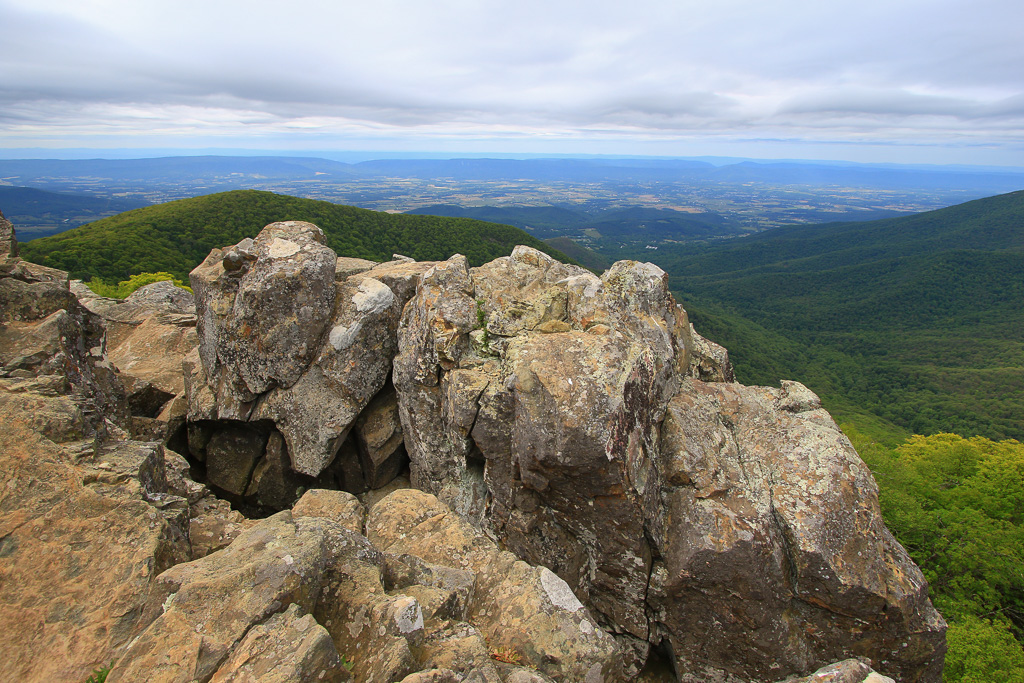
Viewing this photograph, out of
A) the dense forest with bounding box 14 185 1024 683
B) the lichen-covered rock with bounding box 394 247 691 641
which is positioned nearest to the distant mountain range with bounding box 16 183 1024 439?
the dense forest with bounding box 14 185 1024 683

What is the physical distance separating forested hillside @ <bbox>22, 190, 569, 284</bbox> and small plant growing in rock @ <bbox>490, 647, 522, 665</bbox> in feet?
287

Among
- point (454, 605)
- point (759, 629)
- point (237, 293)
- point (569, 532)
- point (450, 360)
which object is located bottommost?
point (759, 629)

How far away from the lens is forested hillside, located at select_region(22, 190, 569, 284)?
7988 cm

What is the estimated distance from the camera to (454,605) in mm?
9055

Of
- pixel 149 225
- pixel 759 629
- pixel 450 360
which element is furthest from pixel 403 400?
pixel 149 225

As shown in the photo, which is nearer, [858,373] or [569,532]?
[569,532]

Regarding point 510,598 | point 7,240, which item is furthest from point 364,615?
point 7,240

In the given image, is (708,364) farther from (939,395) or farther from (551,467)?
(939,395)

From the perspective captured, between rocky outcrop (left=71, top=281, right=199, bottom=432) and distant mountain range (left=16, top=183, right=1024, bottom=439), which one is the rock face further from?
distant mountain range (left=16, top=183, right=1024, bottom=439)

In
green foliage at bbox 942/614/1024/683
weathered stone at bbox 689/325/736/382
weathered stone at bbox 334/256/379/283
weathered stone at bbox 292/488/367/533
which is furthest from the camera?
weathered stone at bbox 689/325/736/382

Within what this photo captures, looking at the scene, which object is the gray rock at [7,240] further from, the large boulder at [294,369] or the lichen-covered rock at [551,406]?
the lichen-covered rock at [551,406]

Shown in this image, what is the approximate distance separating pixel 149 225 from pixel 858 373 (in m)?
177

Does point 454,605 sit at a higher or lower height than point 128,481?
lower

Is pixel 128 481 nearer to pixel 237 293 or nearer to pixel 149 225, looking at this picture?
pixel 237 293
